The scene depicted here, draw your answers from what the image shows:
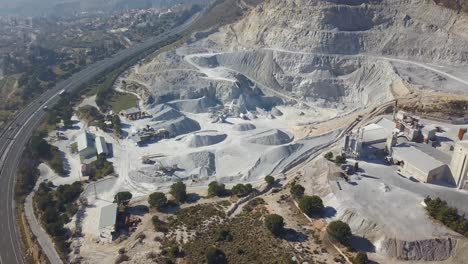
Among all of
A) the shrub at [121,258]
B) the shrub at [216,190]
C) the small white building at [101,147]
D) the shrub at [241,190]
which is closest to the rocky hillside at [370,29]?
the small white building at [101,147]

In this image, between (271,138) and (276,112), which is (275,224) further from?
(276,112)

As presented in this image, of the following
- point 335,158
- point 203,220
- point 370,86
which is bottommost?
point 203,220

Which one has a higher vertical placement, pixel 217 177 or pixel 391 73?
pixel 391 73

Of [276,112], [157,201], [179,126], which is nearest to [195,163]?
[157,201]

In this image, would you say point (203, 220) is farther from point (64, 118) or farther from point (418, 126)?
point (64, 118)

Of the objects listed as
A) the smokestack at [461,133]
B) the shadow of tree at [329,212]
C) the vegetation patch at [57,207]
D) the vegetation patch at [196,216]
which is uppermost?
the smokestack at [461,133]

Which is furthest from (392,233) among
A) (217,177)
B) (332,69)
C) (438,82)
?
(332,69)

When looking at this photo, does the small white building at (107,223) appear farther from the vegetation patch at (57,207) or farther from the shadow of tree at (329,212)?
the shadow of tree at (329,212)
